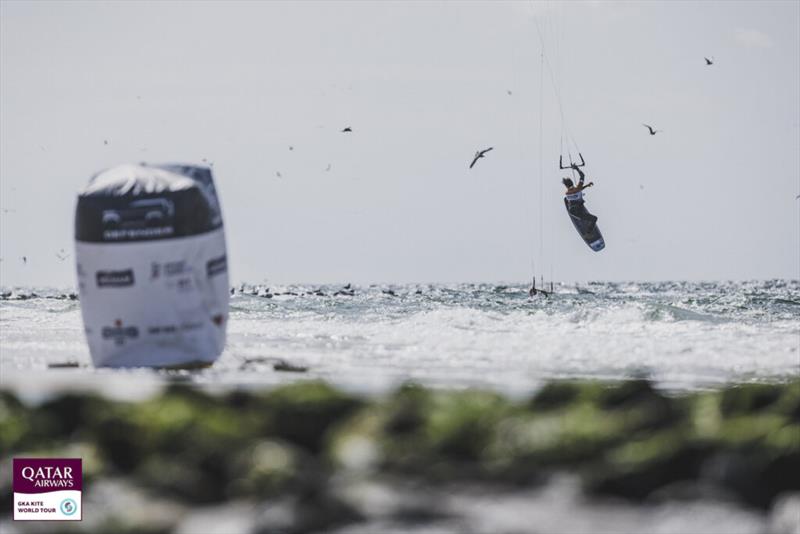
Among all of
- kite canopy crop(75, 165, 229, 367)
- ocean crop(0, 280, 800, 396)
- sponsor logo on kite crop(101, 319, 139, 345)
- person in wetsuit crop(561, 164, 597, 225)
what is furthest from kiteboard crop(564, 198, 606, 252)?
sponsor logo on kite crop(101, 319, 139, 345)

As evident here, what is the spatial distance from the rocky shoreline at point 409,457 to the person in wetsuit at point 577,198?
17403 millimetres

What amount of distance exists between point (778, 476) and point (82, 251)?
7257mm

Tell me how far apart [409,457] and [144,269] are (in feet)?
17.2

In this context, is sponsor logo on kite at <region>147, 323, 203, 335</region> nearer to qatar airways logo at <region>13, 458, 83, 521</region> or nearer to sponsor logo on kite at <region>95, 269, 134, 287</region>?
sponsor logo on kite at <region>95, 269, 134, 287</region>

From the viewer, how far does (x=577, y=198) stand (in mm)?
A: 26312

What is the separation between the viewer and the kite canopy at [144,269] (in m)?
11.2

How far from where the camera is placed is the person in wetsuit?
2570 cm

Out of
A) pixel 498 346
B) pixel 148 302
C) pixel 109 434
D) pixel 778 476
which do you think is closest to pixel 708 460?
pixel 778 476

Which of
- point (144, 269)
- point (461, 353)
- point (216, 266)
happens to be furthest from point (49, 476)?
point (461, 353)

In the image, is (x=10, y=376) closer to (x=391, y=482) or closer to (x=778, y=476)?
(x=391, y=482)

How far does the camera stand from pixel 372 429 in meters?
7.25

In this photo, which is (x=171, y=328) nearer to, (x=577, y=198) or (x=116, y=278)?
(x=116, y=278)

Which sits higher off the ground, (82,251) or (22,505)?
(82,251)

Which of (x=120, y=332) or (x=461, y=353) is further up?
(x=120, y=332)
